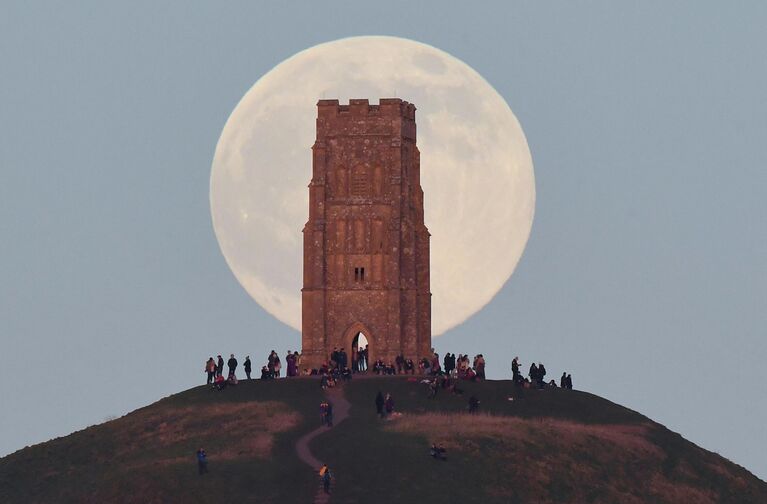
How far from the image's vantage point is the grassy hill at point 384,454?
331 ft

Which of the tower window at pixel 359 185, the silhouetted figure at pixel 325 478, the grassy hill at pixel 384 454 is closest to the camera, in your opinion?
the silhouetted figure at pixel 325 478

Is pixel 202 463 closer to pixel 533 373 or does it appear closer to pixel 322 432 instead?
pixel 322 432

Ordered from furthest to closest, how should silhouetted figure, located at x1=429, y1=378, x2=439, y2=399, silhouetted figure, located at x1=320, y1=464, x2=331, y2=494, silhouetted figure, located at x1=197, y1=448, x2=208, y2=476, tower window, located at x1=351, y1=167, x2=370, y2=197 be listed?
1. tower window, located at x1=351, y1=167, x2=370, y2=197
2. silhouetted figure, located at x1=429, y1=378, x2=439, y2=399
3. silhouetted figure, located at x1=197, y1=448, x2=208, y2=476
4. silhouetted figure, located at x1=320, y1=464, x2=331, y2=494

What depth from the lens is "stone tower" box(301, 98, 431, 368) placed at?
133 metres

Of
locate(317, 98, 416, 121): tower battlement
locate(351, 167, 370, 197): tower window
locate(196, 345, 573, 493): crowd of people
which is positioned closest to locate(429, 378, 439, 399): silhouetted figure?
locate(196, 345, 573, 493): crowd of people

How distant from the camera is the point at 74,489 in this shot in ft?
347

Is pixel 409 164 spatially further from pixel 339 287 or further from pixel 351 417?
pixel 351 417

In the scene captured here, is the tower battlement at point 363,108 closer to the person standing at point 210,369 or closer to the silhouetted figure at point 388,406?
the person standing at point 210,369

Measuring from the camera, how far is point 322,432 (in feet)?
356

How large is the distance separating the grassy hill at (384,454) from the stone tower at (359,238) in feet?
43.5

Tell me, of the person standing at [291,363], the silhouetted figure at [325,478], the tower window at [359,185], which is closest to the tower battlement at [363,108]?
the tower window at [359,185]

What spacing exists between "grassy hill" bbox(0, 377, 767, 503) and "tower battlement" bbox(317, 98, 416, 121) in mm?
21178

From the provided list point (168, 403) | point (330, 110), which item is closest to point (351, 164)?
point (330, 110)

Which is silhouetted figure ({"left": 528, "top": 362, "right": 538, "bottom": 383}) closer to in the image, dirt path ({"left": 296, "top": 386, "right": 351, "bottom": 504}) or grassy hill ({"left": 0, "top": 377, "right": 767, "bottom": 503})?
grassy hill ({"left": 0, "top": 377, "right": 767, "bottom": 503})
